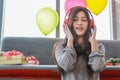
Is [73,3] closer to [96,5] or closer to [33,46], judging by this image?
[96,5]

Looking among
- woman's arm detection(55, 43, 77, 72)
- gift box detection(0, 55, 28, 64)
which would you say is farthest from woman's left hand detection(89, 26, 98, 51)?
gift box detection(0, 55, 28, 64)

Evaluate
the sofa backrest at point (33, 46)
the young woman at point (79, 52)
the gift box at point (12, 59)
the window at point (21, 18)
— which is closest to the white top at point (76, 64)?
the young woman at point (79, 52)

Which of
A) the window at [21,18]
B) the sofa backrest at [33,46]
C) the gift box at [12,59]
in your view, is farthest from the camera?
the window at [21,18]

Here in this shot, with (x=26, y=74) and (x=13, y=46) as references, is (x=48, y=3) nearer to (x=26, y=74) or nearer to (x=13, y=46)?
(x=13, y=46)

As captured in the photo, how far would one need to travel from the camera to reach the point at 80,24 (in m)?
1.23

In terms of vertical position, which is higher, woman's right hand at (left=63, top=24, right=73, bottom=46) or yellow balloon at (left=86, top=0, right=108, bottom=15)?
yellow balloon at (left=86, top=0, right=108, bottom=15)

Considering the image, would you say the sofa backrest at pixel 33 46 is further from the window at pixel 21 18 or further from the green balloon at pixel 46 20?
the window at pixel 21 18

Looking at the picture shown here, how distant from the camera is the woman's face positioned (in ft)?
4.03

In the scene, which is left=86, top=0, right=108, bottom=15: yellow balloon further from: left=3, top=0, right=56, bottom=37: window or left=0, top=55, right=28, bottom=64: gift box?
left=0, top=55, right=28, bottom=64: gift box

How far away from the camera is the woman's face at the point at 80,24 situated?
123cm

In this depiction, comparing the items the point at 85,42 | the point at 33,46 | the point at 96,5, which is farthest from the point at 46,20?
the point at 85,42

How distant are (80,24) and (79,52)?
0.55ft

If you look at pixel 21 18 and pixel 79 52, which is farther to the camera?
pixel 21 18

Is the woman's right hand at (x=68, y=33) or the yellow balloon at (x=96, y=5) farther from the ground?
the yellow balloon at (x=96, y=5)
